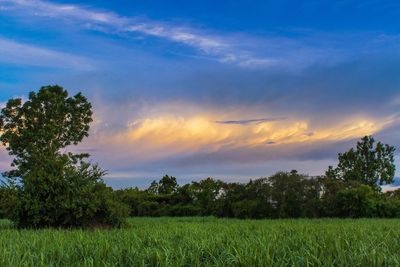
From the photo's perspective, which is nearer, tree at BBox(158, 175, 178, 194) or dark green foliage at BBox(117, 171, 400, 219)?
dark green foliage at BBox(117, 171, 400, 219)

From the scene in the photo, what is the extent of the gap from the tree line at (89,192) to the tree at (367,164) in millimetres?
17615

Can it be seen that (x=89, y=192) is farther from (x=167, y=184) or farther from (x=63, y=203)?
(x=167, y=184)

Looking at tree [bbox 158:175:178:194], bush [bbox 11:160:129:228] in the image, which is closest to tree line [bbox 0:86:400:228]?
bush [bbox 11:160:129:228]

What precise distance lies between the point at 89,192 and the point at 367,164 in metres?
55.8

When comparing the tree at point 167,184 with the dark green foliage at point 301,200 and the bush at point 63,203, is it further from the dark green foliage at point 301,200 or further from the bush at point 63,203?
the bush at point 63,203

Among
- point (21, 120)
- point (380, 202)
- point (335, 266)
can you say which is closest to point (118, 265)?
point (335, 266)

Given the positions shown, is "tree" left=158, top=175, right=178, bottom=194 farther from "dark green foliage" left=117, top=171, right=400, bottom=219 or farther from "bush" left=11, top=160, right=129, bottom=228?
"bush" left=11, top=160, right=129, bottom=228

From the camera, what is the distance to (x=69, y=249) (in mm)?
9648

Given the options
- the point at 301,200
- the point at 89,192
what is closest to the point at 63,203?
the point at 89,192

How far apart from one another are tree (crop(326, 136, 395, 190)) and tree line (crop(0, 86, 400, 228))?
17.6 meters

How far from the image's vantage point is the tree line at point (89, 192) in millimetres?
19938

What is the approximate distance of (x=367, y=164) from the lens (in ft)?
224

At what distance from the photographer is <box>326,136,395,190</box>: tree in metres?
67.2

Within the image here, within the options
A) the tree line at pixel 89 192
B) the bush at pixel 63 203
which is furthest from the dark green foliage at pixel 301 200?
the bush at pixel 63 203
